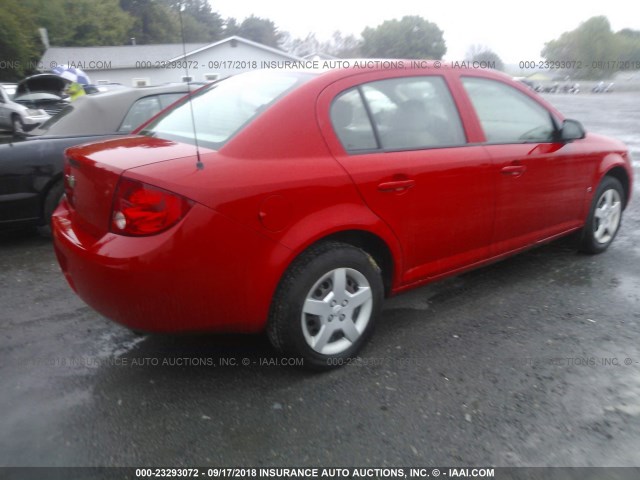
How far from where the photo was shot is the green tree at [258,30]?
3769 cm

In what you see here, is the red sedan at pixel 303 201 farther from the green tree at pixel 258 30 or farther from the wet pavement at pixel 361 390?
the green tree at pixel 258 30

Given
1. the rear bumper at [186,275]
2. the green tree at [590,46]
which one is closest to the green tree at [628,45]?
the green tree at [590,46]

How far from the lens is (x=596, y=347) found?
3104 mm

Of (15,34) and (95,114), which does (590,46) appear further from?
(15,34)

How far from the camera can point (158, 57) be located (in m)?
34.9

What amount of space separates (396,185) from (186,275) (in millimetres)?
1224

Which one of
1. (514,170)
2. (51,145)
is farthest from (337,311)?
(51,145)

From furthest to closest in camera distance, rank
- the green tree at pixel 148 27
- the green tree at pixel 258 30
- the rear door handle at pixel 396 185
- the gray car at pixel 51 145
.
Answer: the green tree at pixel 258 30
the green tree at pixel 148 27
the gray car at pixel 51 145
the rear door handle at pixel 396 185

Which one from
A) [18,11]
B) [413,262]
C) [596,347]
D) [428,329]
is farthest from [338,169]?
[18,11]

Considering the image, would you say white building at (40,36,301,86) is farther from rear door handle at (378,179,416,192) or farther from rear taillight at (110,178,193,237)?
rear taillight at (110,178,193,237)

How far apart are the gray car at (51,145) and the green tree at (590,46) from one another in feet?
47.9

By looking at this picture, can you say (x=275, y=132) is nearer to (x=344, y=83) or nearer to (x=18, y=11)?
(x=344, y=83)

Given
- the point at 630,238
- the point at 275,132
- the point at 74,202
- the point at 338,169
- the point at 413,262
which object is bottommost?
the point at 630,238

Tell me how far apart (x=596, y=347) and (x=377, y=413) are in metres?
1.44
